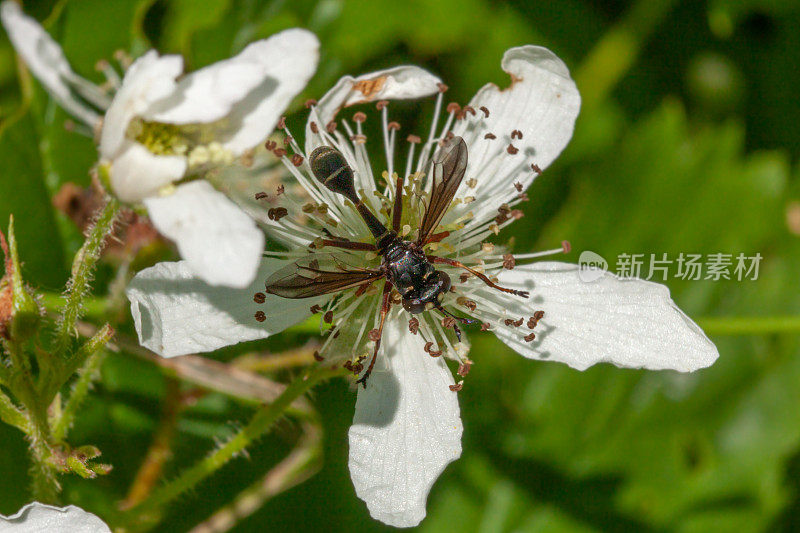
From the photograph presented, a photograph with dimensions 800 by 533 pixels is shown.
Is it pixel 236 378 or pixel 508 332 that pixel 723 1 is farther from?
pixel 236 378

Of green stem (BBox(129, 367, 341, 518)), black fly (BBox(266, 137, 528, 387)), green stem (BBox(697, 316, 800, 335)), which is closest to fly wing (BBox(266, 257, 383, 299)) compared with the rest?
black fly (BBox(266, 137, 528, 387))

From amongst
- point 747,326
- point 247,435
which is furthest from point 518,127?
point 247,435

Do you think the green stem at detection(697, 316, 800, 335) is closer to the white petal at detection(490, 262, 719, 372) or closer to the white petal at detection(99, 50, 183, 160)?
the white petal at detection(490, 262, 719, 372)

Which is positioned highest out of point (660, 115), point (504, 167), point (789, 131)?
point (504, 167)

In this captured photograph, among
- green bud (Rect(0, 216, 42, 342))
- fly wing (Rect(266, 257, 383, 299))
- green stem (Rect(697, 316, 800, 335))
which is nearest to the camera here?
green bud (Rect(0, 216, 42, 342))

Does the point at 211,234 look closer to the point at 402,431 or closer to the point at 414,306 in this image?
the point at 414,306

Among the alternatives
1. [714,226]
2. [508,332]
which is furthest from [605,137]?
[508,332]
